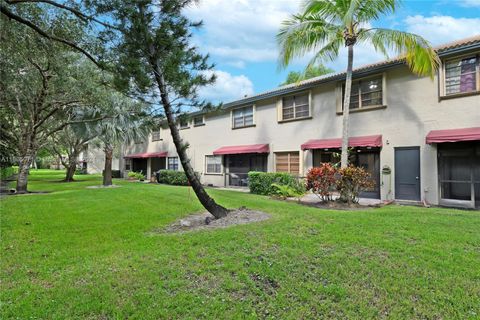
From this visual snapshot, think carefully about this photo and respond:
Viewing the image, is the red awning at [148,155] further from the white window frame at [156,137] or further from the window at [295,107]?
the window at [295,107]

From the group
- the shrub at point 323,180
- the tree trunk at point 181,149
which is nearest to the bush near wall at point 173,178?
the shrub at point 323,180

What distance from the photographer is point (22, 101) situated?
1432 centimetres

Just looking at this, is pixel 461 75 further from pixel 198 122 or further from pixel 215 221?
pixel 198 122

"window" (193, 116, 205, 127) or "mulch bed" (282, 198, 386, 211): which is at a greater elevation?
"window" (193, 116, 205, 127)

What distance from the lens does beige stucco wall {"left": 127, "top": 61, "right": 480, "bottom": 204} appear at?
1116 centimetres

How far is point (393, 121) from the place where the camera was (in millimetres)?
12469

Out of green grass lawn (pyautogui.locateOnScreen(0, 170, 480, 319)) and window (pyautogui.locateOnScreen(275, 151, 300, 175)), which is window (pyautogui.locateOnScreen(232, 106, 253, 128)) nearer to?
window (pyautogui.locateOnScreen(275, 151, 300, 175))

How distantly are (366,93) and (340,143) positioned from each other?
101 inches

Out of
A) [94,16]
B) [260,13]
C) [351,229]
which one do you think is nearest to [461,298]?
[351,229]

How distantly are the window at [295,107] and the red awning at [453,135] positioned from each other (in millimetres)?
5966

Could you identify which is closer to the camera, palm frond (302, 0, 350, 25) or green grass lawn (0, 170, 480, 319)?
green grass lawn (0, 170, 480, 319)

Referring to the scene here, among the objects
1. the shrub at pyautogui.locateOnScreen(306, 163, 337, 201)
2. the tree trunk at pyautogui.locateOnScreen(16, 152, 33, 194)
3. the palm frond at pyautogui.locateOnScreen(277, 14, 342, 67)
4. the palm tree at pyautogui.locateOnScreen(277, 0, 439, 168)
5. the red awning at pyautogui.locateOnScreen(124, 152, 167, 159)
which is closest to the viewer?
the palm tree at pyautogui.locateOnScreen(277, 0, 439, 168)

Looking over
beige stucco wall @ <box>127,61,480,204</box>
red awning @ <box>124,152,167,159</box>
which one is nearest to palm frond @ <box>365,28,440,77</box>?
beige stucco wall @ <box>127,61,480,204</box>

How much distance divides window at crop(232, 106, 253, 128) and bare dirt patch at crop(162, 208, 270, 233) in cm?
1092
